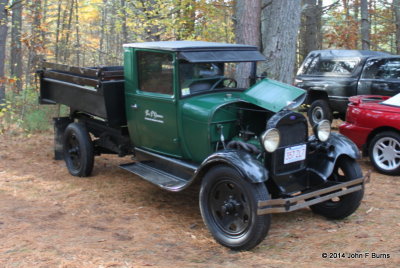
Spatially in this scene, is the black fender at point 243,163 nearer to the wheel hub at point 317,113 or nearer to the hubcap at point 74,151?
the hubcap at point 74,151

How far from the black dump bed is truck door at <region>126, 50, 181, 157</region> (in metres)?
0.22

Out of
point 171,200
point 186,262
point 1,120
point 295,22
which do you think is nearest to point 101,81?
point 171,200

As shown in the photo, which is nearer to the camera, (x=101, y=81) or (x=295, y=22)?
(x=101, y=81)

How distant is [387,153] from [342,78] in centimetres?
433

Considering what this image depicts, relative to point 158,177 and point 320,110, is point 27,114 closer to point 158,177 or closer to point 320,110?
point 158,177

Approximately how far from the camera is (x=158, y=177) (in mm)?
5211

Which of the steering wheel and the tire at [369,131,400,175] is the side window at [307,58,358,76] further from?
the steering wheel

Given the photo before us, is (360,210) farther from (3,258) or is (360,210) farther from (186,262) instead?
(3,258)

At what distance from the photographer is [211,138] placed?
190 inches

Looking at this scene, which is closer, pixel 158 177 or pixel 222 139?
pixel 222 139

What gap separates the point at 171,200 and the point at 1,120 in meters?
7.29

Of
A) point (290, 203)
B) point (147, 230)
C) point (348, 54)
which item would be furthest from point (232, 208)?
point (348, 54)

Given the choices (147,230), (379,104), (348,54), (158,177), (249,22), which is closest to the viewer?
(147,230)

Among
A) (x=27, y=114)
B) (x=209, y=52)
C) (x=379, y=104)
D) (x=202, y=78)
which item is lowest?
(x=27, y=114)
